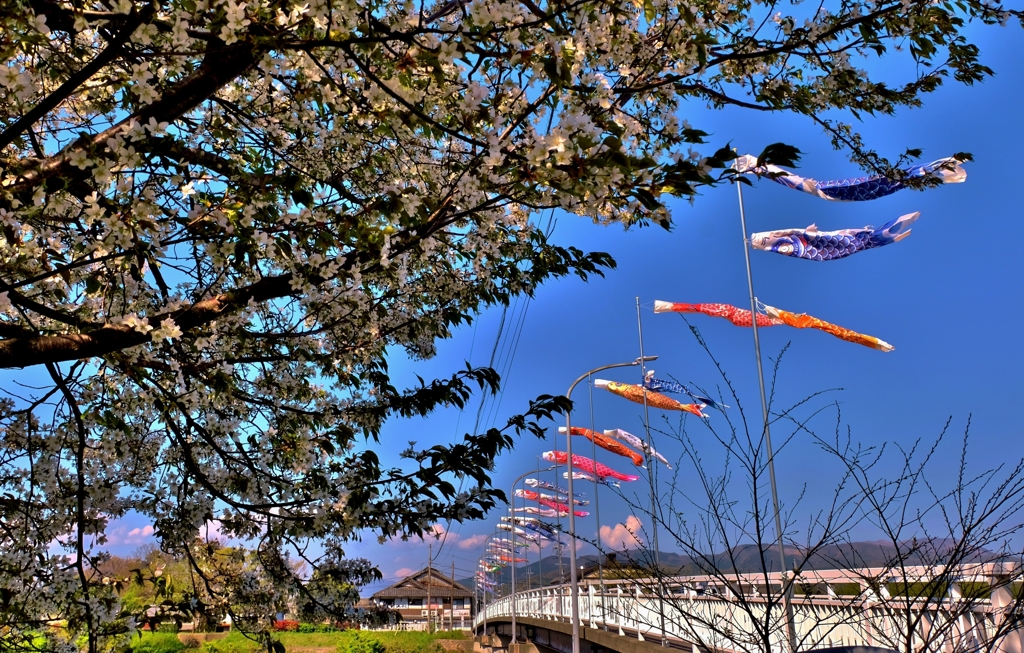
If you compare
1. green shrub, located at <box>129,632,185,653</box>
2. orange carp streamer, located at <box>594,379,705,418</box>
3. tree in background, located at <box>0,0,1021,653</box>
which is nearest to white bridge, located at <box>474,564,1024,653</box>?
tree in background, located at <box>0,0,1021,653</box>

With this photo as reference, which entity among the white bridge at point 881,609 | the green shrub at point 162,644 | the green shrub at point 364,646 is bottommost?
the green shrub at point 364,646

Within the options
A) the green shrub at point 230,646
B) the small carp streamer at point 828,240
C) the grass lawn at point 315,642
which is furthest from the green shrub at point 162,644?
the small carp streamer at point 828,240

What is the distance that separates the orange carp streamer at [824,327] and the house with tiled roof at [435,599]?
63.2 meters

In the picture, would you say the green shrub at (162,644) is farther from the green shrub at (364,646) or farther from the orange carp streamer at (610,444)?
the orange carp streamer at (610,444)

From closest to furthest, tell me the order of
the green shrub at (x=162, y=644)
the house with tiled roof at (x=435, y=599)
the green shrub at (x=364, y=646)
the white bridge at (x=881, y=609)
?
the white bridge at (x=881, y=609), the green shrub at (x=162, y=644), the green shrub at (x=364, y=646), the house with tiled roof at (x=435, y=599)

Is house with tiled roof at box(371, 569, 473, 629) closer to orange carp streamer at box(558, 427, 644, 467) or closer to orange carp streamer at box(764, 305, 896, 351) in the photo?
orange carp streamer at box(558, 427, 644, 467)

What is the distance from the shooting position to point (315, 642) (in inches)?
2067

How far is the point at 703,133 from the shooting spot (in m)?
2.50

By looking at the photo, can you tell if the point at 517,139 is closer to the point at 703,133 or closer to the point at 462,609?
the point at 703,133

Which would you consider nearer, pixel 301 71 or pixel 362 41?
pixel 362 41

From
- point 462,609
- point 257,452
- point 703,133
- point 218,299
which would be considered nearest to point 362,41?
point 703,133

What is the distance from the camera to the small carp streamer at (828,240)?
14.8 m

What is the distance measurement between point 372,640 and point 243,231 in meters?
42.1

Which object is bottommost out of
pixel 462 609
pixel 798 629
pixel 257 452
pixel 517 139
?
pixel 462 609
